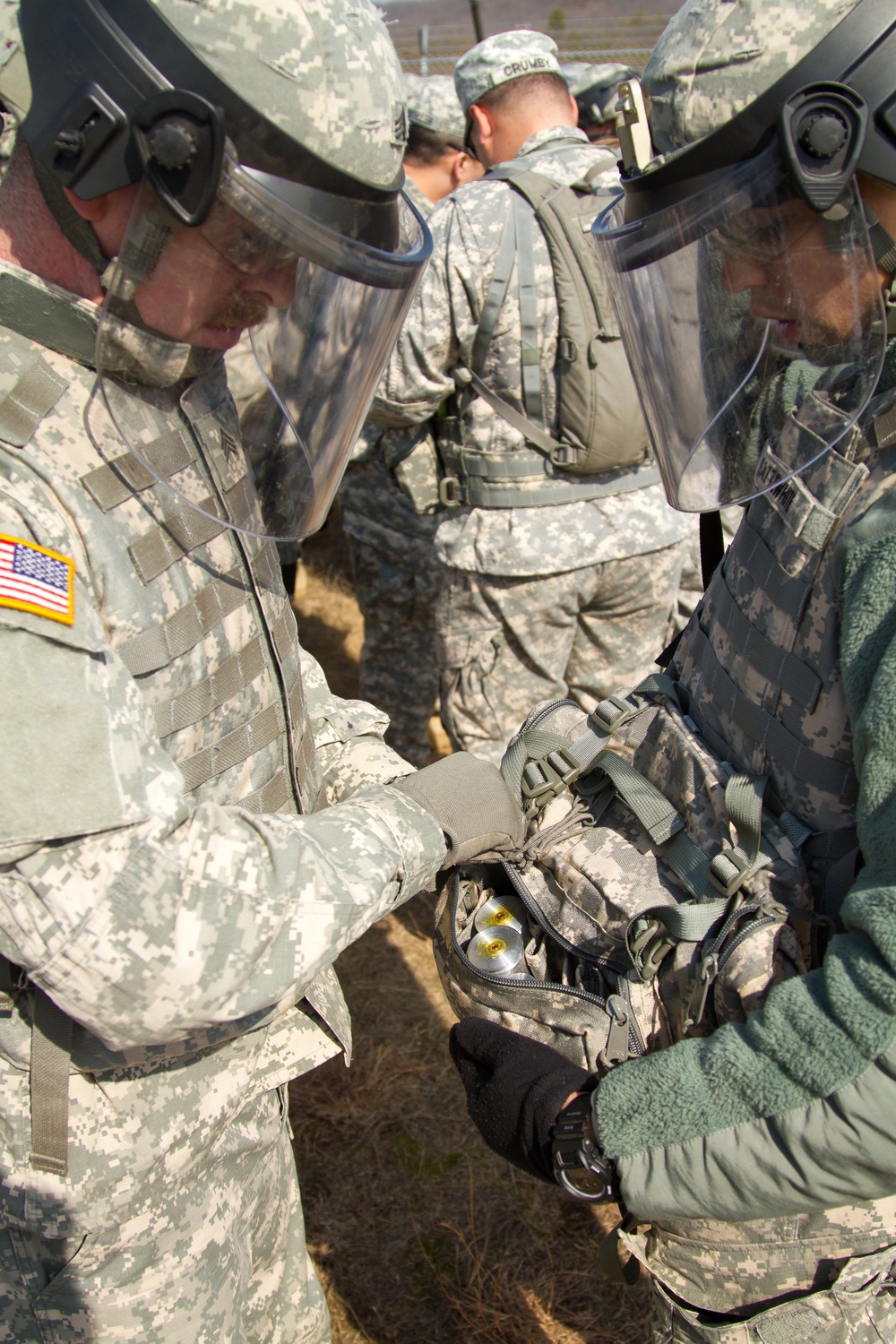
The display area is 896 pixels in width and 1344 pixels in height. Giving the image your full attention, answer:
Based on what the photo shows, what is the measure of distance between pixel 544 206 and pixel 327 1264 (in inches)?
119

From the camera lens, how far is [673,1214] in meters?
1.23

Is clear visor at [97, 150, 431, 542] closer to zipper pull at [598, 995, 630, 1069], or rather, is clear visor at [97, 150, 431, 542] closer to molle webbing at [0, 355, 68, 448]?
molle webbing at [0, 355, 68, 448]

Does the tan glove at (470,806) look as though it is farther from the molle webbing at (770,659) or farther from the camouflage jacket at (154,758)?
the molle webbing at (770,659)

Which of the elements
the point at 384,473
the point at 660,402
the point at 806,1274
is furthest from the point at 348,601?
the point at 806,1274

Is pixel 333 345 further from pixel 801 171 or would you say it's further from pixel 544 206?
pixel 544 206

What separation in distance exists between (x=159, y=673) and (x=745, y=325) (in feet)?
3.03

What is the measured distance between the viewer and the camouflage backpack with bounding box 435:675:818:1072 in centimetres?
140

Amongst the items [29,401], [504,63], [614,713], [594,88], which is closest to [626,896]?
[614,713]

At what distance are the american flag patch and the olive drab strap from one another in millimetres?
511

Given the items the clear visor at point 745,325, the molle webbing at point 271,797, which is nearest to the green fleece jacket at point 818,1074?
the clear visor at point 745,325

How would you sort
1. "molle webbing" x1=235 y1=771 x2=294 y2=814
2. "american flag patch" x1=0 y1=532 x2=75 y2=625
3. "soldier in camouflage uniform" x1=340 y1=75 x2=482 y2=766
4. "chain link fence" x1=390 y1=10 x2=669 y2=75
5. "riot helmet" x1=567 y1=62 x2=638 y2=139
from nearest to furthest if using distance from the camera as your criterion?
"american flag patch" x1=0 y1=532 x2=75 y2=625 < "molle webbing" x1=235 y1=771 x2=294 y2=814 < "soldier in camouflage uniform" x1=340 y1=75 x2=482 y2=766 < "riot helmet" x1=567 y1=62 x2=638 y2=139 < "chain link fence" x1=390 y1=10 x2=669 y2=75

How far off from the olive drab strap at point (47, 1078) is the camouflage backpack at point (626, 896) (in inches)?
25.7

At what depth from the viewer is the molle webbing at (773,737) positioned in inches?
53.4

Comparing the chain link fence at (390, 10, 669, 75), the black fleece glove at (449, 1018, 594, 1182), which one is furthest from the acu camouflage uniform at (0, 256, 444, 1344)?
the chain link fence at (390, 10, 669, 75)
